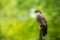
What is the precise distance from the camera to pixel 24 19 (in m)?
1.76

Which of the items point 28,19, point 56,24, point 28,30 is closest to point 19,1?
point 28,19

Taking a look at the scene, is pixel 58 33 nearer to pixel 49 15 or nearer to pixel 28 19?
pixel 49 15

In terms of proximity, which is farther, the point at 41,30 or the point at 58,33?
the point at 58,33

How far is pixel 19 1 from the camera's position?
177cm

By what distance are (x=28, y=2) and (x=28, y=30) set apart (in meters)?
0.31

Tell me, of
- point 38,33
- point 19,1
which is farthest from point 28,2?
point 38,33

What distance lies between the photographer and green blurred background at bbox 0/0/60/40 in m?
1.72

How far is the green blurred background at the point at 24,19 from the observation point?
1.72 m

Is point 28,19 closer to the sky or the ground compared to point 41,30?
closer to the sky

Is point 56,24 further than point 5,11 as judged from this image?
Yes

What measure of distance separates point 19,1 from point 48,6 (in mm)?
340

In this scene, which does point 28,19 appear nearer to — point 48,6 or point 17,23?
point 17,23

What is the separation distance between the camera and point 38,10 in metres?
1.76

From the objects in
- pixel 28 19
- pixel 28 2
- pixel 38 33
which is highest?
pixel 28 2
